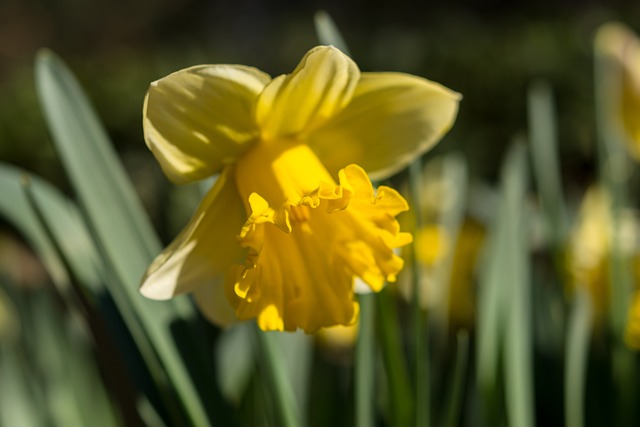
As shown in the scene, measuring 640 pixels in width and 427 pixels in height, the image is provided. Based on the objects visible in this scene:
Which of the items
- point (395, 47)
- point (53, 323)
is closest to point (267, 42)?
point (395, 47)

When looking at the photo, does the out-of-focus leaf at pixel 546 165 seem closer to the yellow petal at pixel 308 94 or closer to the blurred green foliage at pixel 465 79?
the yellow petal at pixel 308 94

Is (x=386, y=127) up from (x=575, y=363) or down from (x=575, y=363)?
up

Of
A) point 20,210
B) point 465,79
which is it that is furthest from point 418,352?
point 465,79

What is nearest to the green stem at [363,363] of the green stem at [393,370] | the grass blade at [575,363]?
the green stem at [393,370]

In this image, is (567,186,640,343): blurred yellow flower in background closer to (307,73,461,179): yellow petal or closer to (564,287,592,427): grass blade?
(564,287,592,427): grass blade

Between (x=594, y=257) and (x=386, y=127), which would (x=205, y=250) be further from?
(x=594, y=257)

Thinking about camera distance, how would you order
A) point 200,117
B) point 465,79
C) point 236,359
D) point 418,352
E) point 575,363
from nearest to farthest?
point 200,117
point 418,352
point 575,363
point 236,359
point 465,79
